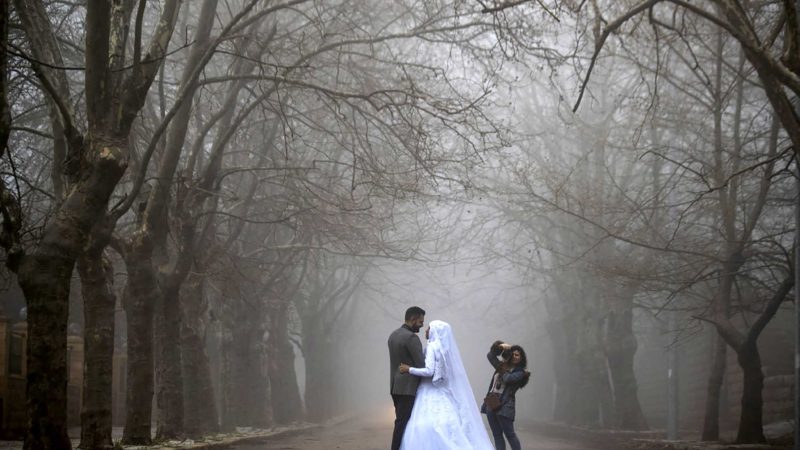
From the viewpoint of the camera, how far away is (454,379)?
11352mm

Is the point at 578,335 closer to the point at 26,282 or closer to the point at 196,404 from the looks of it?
the point at 196,404

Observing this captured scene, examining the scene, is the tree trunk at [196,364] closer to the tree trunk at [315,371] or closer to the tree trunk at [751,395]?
the tree trunk at [751,395]

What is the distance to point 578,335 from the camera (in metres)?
36.8

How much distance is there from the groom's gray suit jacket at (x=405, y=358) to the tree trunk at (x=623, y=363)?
21411mm

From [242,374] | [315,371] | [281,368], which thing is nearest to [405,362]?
[242,374]

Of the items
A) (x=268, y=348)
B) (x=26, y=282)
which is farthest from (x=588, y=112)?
(x=26, y=282)

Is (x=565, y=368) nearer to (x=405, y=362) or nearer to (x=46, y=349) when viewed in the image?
(x=405, y=362)

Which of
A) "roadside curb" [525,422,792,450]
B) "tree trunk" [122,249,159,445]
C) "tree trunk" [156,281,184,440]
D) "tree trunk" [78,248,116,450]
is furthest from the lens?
"roadside curb" [525,422,792,450]

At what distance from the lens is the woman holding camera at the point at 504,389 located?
1294 cm

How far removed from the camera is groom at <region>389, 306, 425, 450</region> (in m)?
11.3

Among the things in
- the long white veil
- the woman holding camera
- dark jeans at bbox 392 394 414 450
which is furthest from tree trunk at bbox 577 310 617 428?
dark jeans at bbox 392 394 414 450

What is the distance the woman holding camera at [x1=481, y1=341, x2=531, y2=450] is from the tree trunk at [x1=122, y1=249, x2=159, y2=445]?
6.99 meters

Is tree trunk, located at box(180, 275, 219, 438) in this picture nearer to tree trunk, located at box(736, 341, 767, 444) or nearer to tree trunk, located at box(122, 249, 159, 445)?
tree trunk, located at box(122, 249, 159, 445)

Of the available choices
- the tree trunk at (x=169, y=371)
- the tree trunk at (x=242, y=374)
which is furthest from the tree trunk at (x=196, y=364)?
the tree trunk at (x=242, y=374)
